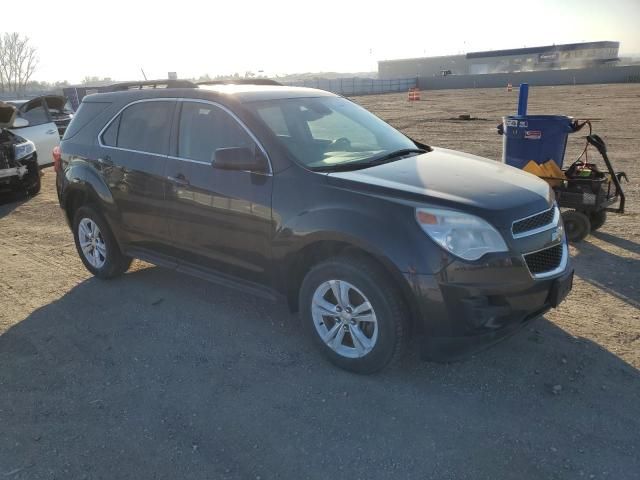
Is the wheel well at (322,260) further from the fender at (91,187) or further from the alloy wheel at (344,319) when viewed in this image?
the fender at (91,187)

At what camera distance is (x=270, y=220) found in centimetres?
368

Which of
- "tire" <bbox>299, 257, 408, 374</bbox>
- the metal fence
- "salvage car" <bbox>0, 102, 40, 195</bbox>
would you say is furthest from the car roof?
the metal fence

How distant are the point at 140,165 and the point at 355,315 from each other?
7.77 feet

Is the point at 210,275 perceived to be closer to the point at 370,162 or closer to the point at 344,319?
the point at 344,319

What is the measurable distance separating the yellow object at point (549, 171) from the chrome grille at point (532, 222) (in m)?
2.60

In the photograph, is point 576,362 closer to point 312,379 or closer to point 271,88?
point 312,379

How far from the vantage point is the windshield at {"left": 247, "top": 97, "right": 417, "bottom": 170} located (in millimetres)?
3895

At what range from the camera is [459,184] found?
343 cm

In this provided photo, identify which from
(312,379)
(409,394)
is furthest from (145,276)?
(409,394)

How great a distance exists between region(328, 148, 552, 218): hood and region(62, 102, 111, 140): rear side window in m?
2.91

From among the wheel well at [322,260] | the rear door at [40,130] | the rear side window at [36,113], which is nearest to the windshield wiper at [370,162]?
the wheel well at [322,260]

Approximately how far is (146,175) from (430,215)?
8.40ft

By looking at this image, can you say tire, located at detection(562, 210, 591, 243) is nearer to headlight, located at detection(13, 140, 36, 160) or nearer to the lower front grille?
the lower front grille

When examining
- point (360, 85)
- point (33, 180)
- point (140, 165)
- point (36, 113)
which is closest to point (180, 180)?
point (140, 165)
